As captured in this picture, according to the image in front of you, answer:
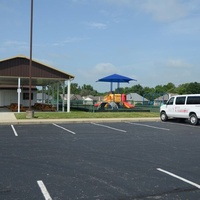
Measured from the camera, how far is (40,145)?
9.48 m

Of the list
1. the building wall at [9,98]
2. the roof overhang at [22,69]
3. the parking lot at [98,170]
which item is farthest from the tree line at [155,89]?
the parking lot at [98,170]

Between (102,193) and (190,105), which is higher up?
(190,105)

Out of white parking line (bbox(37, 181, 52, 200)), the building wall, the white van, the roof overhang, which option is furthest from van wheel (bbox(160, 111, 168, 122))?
the building wall

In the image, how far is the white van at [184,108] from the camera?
57.1ft

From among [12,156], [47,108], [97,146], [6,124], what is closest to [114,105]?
[47,108]

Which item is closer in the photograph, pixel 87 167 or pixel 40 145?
pixel 87 167

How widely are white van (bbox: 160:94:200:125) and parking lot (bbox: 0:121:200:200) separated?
7.58m

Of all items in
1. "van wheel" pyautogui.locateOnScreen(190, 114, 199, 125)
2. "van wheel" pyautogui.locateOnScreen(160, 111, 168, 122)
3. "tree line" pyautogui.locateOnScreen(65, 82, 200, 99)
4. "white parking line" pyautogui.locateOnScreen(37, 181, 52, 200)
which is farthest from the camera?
"tree line" pyautogui.locateOnScreen(65, 82, 200, 99)

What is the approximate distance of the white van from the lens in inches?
685

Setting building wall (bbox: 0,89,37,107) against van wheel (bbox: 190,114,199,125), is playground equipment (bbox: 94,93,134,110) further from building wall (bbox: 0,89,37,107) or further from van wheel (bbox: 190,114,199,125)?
building wall (bbox: 0,89,37,107)

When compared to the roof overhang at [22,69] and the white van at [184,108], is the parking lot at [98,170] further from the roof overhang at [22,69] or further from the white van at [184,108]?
the roof overhang at [22,69]

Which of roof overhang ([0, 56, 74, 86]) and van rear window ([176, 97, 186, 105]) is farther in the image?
roof overhang ([0, 56, 74, 86])

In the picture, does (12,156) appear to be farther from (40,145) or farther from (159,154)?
(159,154)

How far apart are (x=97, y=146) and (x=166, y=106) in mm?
11502
